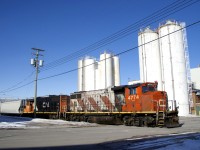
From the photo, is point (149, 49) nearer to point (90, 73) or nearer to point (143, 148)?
point (90, 73)

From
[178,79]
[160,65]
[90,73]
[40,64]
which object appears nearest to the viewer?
[40,64]

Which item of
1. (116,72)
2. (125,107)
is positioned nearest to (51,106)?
(125,107)

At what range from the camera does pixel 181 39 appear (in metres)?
51.7

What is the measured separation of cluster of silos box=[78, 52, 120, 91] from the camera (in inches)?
2576

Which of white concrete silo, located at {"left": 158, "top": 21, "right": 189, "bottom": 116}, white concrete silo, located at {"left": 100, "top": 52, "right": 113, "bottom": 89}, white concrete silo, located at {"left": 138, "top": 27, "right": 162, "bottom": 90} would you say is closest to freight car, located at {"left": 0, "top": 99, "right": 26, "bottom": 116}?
white concrete silo, located at {"left": 100, "top": 52, "right": 113, "bottom": 89}

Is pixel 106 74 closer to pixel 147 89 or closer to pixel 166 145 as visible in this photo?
pixel 147 89

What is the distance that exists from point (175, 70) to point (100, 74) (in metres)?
22.1

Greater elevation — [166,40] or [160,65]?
[166,40]

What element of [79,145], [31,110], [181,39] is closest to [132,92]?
→ [79,145]

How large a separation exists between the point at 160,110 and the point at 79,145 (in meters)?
12.8

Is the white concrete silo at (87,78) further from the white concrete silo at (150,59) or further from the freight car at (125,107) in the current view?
the freight car at (125,107)

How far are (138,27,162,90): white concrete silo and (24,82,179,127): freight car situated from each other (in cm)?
2596

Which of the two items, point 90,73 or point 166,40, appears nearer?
point 166,40

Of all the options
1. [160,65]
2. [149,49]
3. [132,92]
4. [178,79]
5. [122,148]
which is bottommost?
[122,148]
